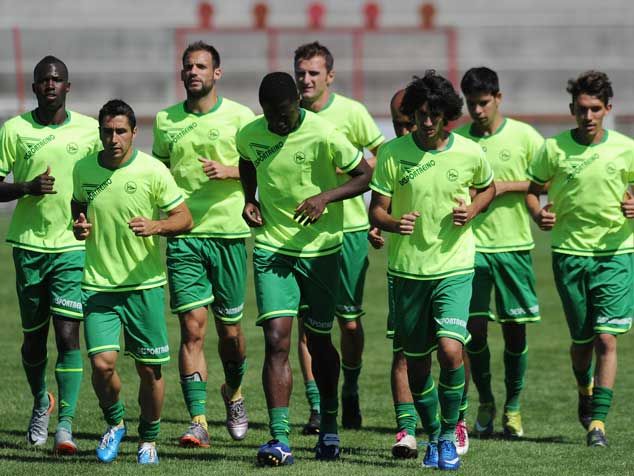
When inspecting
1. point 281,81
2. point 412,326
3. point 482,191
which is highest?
point 281,81

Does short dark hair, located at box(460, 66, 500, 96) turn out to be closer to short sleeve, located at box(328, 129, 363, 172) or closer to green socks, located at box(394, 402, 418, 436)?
short sleeve, located at box(328, 129, 363, 172)

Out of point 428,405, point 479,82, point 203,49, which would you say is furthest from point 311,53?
point 428,405

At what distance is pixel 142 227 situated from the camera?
804 centimetres

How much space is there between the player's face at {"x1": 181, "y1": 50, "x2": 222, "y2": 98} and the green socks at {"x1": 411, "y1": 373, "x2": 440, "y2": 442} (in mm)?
2664

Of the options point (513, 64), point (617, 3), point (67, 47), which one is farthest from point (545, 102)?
point (67, 47)

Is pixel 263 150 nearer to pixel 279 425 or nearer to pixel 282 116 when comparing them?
pixel 282 116

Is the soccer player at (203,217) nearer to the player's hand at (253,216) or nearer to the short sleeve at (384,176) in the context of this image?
the player's hand at (253,216)

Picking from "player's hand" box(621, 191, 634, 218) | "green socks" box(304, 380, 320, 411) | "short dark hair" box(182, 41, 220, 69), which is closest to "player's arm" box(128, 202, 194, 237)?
"short dark hair" box(182, 41, 220, 69)

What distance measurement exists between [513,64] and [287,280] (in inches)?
1050

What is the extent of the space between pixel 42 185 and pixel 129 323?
1.12 meters

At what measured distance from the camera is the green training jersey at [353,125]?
9938 millimetres

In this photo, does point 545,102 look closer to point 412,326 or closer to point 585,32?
point 585,32

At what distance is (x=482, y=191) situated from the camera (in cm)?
843

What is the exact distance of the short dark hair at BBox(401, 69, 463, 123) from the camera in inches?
318
